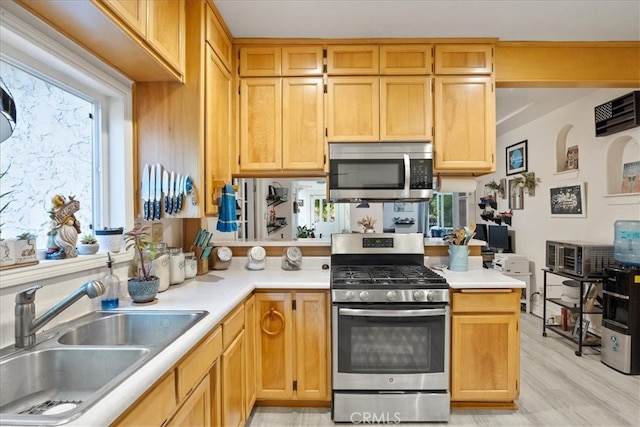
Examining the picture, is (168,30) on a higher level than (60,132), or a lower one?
higher

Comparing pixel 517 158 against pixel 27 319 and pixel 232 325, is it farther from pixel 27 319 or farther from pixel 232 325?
pixel 27 319

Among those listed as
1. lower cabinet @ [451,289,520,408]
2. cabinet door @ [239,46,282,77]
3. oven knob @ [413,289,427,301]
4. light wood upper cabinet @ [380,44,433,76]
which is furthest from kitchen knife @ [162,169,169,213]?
lower cabinet @ [451,289,520,408]

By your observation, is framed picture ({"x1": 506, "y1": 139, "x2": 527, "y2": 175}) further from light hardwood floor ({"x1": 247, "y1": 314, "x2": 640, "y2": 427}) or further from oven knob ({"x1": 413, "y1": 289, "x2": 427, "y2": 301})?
oven knob ({"x1": 413, "y1": 289, "x2": 427, "y2": 301})

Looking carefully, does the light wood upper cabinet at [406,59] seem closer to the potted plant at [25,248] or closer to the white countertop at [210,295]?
the white countertop at [210,295]

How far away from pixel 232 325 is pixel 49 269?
81cm

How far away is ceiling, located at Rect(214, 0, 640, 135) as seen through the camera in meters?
2.09

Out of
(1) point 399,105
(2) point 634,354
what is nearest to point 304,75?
(1) point 399,105

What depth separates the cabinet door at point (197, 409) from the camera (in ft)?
3.74

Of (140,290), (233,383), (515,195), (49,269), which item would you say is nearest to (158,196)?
(140,290)

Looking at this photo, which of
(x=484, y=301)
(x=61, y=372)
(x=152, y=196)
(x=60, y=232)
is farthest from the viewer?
(x=484, y=301)

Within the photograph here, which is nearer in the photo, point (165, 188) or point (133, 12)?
point (133, 12)

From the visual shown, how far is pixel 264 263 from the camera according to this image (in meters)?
2.58

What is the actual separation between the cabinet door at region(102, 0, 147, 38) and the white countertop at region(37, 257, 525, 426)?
3.98 ft

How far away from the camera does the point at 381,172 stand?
245cm
